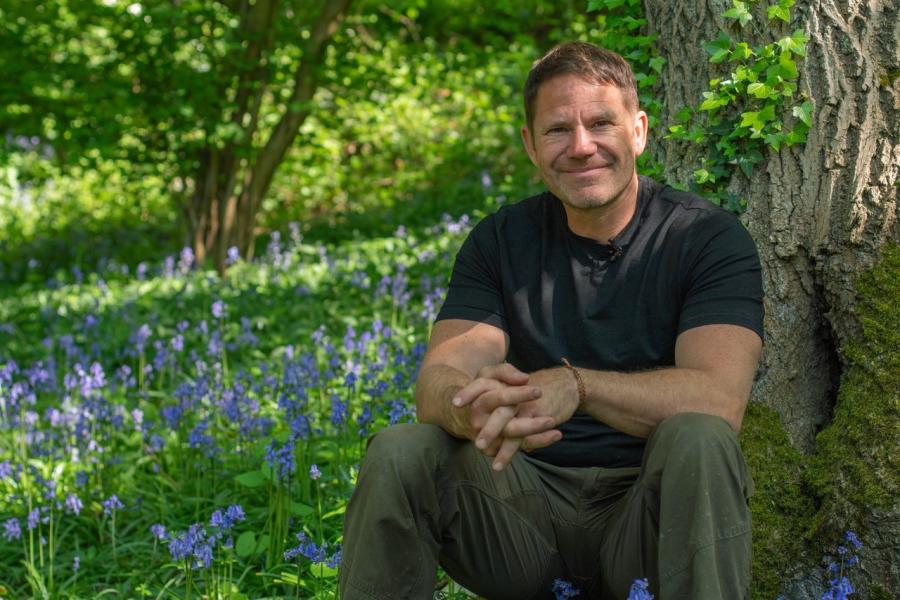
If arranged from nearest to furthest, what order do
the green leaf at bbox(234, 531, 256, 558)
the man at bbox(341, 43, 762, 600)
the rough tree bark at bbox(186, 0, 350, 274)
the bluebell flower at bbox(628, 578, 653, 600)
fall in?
the bluebell flower at bbox(628, 578, 653, 600) → the man at bbox(341, 43, 762, 600) → the green leaf at bbox(234, 531, 256, 558) → the rough tree bark at bbox(186, 0, 350, 274)

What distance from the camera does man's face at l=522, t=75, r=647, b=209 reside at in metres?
2.92

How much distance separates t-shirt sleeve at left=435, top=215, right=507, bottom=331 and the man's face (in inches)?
10.8

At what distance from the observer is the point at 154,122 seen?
27.2ft

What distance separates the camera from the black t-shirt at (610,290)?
9.06ft

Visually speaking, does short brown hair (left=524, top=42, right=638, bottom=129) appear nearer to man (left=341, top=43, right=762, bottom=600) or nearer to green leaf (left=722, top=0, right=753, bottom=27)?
man (left=341, top=43, right=762, bottom=600)

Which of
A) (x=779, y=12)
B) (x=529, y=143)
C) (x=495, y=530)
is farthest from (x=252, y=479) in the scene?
(x=779, y=12)

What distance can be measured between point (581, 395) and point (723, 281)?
20.7 inches

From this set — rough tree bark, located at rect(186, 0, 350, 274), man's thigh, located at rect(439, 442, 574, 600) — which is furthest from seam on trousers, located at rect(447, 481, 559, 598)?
rough tree bark, located at rect(186, 0, 350, 274)

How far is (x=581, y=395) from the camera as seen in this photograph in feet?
8.32

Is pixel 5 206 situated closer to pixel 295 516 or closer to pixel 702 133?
pixel 295 516

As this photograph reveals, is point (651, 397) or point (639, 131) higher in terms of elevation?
point (639, 131)

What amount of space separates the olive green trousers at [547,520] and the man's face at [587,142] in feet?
2.52

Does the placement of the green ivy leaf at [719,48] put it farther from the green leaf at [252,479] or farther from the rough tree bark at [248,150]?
the rough tree bark at [248,150]

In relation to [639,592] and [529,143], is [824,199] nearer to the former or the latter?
[529,143]
